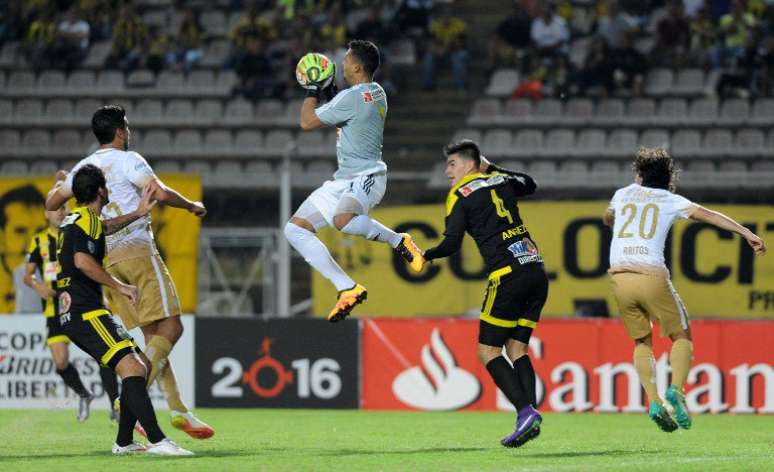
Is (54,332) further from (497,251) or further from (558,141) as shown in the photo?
(558,141)

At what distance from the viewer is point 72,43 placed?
77.3 feet

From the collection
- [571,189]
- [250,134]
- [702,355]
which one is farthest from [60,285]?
[250,134]

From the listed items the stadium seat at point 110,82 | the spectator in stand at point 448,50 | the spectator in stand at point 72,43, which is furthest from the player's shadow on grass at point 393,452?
the spectator in stand at point 72,43

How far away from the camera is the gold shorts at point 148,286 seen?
10188mm

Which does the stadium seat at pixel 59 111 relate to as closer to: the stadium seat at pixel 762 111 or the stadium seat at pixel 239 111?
Result: the stadium seat at pixel 239 111

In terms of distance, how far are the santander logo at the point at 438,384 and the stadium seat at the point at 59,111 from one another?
30.6 ft

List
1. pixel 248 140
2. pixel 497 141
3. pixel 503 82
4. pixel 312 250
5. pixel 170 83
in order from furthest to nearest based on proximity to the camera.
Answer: pixel 170 83, pixel 503 82, pixel 248 140, pixel 497 141, pixel 312 250

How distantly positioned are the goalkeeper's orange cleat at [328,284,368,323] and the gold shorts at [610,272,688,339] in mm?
1843

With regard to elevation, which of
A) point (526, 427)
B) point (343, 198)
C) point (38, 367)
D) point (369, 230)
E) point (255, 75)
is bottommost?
point (38, 367)

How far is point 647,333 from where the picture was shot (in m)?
10.4

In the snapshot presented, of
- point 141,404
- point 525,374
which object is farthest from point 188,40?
point 141,404

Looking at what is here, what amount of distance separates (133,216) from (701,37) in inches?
558

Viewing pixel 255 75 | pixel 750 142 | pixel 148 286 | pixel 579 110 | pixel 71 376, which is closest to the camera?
pixel 148 286

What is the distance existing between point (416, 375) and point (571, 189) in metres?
3.18
